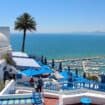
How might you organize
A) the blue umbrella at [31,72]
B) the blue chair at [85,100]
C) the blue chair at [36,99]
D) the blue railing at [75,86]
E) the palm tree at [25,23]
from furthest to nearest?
the palm tree at [25,23], the blue umbrella at [31,72], the blue railing at [75,86], the blue chair at [85,100], the blue chair at [36,99]

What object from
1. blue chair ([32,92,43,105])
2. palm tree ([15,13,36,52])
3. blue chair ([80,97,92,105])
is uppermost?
palm tree ([15,13,36,52])

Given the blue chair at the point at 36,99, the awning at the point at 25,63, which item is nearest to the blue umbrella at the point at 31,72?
the awning at the point at 25,63

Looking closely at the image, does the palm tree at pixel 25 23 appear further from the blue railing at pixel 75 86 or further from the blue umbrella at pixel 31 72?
the blue railing at pixel 75 86

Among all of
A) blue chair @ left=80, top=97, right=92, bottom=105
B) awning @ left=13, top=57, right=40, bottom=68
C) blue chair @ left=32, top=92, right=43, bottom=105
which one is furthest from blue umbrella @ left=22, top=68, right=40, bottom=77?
blue chair @ left=32, top=92, right=43, bottom=105

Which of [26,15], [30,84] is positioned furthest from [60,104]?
[26,15]

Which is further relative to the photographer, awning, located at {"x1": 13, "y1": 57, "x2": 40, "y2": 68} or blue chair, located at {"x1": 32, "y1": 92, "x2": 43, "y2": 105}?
awning, located at {"x1": 13, "y1": 57, "x2": 40, "y2": 68}

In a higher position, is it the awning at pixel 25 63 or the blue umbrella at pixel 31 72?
the awning at pixel 25 63

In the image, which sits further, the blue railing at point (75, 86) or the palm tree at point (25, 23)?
the palm tree at point (25, 23)

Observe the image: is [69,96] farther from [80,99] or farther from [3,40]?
[3,40]

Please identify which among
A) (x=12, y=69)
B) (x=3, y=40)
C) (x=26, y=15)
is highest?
(x=26, y=15)

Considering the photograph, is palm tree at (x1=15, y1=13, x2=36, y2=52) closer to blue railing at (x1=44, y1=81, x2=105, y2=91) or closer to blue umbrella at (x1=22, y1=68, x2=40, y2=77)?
blue umbrella at (x1=22, y1=68, x2=40, y2=77)

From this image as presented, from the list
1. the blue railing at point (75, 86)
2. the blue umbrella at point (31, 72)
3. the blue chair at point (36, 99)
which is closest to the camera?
the blue chair at point (36, 99)
